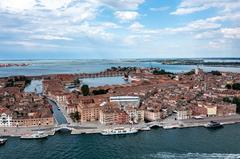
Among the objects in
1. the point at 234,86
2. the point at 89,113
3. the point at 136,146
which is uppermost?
the point at 234,86

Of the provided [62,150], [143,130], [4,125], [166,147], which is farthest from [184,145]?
[4,125]

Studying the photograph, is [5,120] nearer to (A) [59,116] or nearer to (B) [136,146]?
(A) [59,116]

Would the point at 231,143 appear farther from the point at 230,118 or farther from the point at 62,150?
the point at 62,150

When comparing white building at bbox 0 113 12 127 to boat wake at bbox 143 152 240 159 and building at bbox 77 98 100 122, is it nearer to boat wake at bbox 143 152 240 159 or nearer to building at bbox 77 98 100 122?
building at bbox 77 98 100 122

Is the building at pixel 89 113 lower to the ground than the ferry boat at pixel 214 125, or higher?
higher

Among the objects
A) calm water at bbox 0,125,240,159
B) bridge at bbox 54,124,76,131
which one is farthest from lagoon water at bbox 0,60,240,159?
bridge at bbox 54,124,76,131

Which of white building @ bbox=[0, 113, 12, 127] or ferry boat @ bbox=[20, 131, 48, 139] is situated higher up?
white building @ bbox=[0, 113, 12, 127]

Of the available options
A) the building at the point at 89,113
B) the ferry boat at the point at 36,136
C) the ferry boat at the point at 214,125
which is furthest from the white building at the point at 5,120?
the ferry boat at the point at 214,125

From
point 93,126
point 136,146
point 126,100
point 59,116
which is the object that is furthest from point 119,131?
point 126,100

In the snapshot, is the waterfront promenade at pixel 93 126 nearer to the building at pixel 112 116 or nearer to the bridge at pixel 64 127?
the bridge at pixel 64 127
